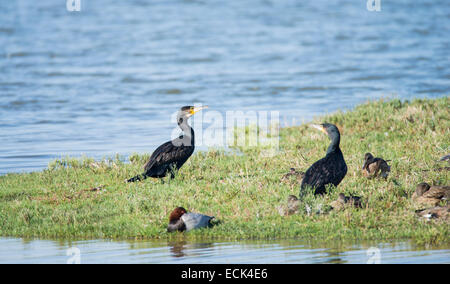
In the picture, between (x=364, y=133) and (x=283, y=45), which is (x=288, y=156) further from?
(x=283, y=45)

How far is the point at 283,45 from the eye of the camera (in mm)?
44750

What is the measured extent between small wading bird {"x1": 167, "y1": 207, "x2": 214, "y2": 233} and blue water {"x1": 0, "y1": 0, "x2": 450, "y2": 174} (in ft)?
24.0

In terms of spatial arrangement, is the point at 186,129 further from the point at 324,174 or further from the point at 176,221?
the point at 176,221

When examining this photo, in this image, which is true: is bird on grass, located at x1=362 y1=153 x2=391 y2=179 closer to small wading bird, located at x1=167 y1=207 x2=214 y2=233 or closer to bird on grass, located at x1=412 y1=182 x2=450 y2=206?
bird on grass, located at x1=412 y1=182 x2=450 y2=206

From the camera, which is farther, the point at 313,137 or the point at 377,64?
the point at 377,64

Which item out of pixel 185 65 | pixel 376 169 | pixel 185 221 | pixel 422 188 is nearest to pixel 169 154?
pixel 185 221

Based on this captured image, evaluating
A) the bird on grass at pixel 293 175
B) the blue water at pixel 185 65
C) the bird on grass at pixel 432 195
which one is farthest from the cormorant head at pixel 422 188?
the blue water at pixel 185 65

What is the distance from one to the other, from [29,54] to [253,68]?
48.2 feet

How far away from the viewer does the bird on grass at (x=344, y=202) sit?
10883mm

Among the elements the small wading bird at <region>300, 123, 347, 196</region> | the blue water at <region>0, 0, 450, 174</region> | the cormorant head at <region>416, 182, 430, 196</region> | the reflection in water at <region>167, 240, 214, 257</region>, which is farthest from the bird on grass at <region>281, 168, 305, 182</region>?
the blue water at <region>0, 0, 450, 174</region>

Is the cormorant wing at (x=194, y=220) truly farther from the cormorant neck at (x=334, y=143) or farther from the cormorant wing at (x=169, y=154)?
the cormorant wing at (x=169, y=154)

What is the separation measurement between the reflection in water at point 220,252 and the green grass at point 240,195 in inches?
12.9

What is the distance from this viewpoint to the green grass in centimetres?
1047

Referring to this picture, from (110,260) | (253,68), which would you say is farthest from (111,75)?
(110,260)
